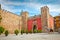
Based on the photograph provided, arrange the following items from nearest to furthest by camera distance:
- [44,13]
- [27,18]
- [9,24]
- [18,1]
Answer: [18,1] < [9,24] < [44,13] < [27,18]

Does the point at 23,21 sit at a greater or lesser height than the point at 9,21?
greater

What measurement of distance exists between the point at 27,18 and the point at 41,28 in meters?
3.40

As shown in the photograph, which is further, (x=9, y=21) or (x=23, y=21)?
(x=23, y=21)

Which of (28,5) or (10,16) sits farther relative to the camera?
(10,16)

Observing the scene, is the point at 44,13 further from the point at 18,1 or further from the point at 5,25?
the point at 18,1

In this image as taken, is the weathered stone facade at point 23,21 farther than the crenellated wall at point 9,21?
Yes

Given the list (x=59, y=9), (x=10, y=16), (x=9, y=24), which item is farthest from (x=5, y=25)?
(x=59, y=9)

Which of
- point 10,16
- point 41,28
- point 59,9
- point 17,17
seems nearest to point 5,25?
point 10,16

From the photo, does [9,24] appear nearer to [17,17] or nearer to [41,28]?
[17,17]

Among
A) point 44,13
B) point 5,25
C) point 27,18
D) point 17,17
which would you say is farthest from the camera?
point 27,18

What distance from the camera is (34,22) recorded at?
17.5m

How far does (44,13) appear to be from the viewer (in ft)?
55.0

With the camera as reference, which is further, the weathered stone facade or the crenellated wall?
the weathered stone facade

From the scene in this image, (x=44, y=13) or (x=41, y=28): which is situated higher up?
(x=44, y=13)
